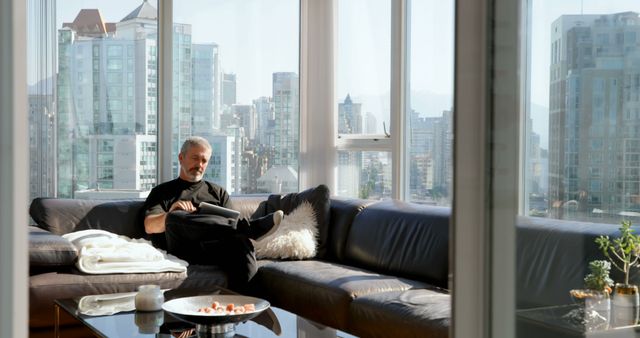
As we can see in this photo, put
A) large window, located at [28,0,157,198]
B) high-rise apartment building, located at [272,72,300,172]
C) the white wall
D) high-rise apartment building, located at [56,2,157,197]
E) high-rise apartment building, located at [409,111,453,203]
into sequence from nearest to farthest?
the white wall → high-rise apartment building, located at [409,111,453,203] → large window, located at [28,0,157,198] → high-rise apartment building, located at [56,2,157,197] → high-rise apartment building, located at [272,72,300,172]

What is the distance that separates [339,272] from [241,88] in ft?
6.78

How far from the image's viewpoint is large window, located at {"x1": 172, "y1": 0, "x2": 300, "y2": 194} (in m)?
5.53

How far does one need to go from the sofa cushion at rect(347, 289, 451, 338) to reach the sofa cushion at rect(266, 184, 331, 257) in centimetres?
114

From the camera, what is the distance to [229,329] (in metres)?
2.90

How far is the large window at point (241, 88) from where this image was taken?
5527 mm

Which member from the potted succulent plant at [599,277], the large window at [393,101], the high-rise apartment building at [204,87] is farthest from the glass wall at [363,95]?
the potted succulent plant at [599,277]

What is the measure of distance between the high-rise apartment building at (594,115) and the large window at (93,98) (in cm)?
419

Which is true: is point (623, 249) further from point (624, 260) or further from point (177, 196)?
point (177, 196)

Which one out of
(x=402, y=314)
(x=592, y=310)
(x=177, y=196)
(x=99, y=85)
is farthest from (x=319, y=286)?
(x=592, y=310)

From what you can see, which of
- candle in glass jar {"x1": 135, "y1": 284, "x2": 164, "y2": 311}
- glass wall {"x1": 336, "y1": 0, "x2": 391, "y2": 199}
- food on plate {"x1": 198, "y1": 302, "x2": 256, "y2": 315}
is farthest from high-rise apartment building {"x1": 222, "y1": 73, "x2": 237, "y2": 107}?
food on plate {"x1": 198, "y1": 302, "x2": 256, "y2": 315}

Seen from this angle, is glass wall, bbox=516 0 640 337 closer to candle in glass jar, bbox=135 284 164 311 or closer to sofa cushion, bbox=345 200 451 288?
candle in glass jar, bbox=135 284 164 311

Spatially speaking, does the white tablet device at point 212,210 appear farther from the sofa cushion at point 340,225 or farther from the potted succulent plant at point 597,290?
the potted succulent plant at point 597,290

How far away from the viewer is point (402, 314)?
334 cm

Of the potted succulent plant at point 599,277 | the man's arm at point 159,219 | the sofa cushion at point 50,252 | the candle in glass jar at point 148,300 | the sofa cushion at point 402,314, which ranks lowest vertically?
the sofa cushion at point 402,314
